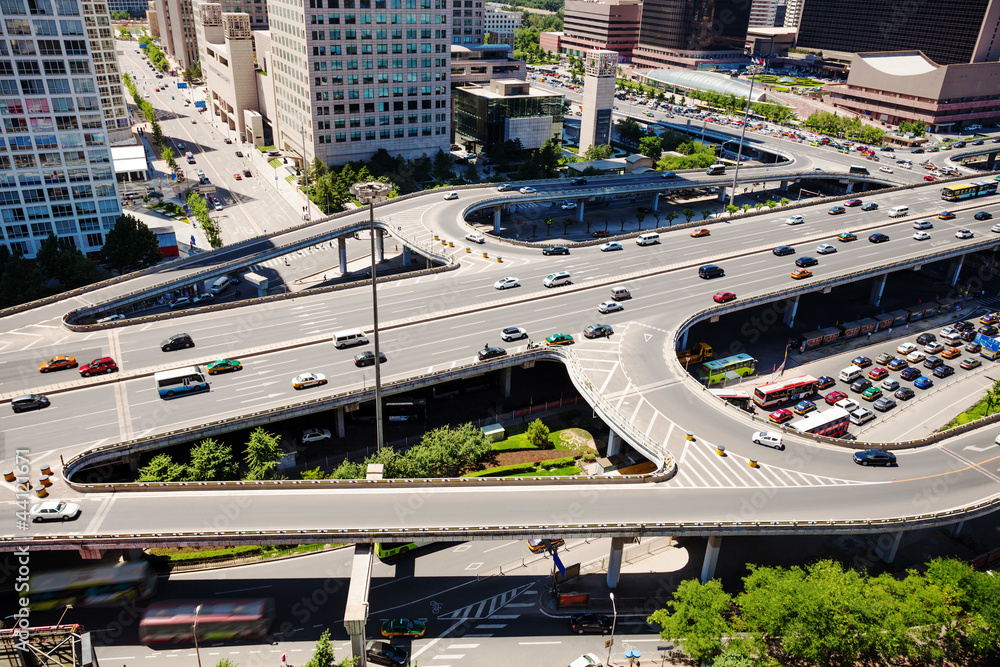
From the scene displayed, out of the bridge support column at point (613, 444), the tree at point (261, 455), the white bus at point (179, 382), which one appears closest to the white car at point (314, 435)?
the tree at point (261, 455)

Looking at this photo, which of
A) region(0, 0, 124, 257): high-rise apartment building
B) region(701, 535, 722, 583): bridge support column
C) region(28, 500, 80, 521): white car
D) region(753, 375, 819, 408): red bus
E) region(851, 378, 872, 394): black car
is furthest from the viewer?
region(0, 0, 124, 257): high-rise apartment building

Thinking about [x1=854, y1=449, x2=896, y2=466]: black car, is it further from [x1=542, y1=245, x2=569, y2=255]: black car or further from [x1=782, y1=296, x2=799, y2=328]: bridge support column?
[x1=542, y1=245, x2=569, y2=255]: black car

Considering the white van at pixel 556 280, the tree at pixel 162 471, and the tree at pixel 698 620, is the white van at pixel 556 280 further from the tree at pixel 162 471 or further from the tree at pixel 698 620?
the tree at pixel 162 471

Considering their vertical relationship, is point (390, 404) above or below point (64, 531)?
below

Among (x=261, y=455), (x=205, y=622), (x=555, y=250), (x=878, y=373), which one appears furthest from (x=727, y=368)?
(x=205, y=622)

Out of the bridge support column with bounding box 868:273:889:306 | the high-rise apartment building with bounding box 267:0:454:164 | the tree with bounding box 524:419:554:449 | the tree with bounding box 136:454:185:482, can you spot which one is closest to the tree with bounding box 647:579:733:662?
the tree with bounding box 524:419:554:449

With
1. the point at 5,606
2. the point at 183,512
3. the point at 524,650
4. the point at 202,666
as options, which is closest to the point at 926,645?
the point at 524,650

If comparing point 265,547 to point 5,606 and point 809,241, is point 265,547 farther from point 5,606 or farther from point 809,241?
point 809,241
